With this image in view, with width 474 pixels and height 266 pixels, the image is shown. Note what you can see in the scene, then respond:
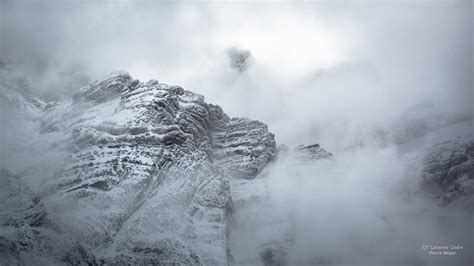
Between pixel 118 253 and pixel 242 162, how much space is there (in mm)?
77039

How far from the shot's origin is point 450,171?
545 feet

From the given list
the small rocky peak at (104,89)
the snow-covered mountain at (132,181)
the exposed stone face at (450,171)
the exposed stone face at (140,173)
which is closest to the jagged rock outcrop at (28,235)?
the snow-covered mountain at (132,181)

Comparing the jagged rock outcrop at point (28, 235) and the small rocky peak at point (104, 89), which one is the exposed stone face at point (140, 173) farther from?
the jagged rock outcrop at point (28, 235)

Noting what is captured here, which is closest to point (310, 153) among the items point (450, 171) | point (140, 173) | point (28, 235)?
point (450, 171)

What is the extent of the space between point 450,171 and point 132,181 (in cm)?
11412

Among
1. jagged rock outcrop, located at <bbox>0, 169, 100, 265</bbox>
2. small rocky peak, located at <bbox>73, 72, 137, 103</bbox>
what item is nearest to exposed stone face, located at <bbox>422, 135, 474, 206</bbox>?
small rocky peak, located at <bbox>73, 72, 137, 103</bbox>

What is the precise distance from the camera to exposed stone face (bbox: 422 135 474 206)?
156 meters

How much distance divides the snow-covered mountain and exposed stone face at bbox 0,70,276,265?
330 millimetres

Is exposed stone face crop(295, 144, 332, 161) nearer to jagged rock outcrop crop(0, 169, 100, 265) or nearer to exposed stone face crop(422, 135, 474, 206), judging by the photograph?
exposed stone face crop(422, 135, 474, 206)

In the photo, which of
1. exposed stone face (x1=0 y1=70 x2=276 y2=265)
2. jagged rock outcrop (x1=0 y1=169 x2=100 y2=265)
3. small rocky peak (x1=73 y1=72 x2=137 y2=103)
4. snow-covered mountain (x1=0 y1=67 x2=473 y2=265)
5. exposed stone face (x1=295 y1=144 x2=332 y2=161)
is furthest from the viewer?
exposed stone face (x1=295 y1=144 x2=332 y2=161)

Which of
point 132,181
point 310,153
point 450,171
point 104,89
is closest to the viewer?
point 132,181

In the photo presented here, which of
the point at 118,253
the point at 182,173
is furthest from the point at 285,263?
the point at 118,253

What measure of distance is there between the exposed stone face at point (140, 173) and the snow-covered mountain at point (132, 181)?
1.08 feet

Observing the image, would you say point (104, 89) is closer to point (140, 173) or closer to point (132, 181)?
point (140, 173)
